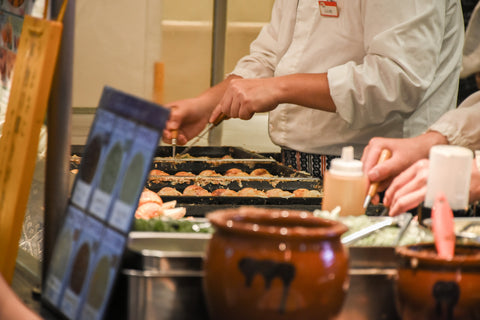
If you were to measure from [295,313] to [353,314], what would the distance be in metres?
0.22

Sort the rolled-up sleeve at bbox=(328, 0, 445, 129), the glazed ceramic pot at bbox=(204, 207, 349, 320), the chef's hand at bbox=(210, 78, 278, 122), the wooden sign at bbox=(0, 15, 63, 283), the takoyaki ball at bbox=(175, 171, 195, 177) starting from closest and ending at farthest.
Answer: the glazed ceramic pot at bbox=(204, 207, 349, 320) < the wooden sign at bbox=(0, 15, 63, 283) < the rolled-up sleeve at bbox=(328, 0, 445, 129) < the chef's hand at bbox=(210, 78, 278, 122) < the takoyaki ball at bbox=(175, 171, 195, 177)

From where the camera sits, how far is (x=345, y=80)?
231 cm

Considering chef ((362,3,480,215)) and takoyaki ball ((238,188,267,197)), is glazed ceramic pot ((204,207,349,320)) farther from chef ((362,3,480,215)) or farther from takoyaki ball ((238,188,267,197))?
takoyaki ball ((238,188,267,197))

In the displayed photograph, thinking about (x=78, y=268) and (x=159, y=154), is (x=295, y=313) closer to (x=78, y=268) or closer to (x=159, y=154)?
(x=78, y=268)

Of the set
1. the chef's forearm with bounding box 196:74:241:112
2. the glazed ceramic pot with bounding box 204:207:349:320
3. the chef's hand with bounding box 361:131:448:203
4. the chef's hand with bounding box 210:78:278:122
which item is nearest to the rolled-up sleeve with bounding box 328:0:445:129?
the chef's hand with bounding box 210:78:278:122

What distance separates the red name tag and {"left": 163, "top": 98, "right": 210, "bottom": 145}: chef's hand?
562 mm

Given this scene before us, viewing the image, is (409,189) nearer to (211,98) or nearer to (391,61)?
(391,61)

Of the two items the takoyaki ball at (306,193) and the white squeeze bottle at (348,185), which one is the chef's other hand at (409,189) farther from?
the takoyaki ball at (306,193)

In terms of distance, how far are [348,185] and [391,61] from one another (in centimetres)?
91

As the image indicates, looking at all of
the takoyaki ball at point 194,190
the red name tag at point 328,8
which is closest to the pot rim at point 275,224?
the takoyaki ball at point 194,190

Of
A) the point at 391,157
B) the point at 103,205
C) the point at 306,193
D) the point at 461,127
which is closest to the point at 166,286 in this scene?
the point at 103,205

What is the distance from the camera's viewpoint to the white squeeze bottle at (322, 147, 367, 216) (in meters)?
1.48

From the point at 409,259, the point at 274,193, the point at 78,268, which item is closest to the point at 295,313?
the point at 409,259

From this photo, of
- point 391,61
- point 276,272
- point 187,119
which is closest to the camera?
point 276,272
